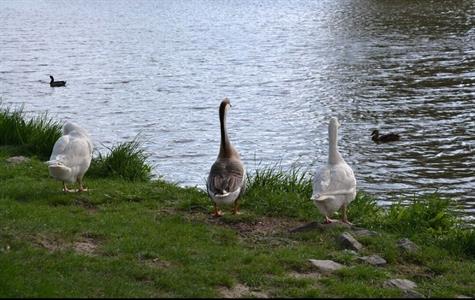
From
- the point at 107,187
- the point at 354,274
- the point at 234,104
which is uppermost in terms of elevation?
the point at 234,104

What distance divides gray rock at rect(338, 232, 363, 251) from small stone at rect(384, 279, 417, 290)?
1332 millimetres

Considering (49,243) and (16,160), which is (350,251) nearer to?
(49,243)

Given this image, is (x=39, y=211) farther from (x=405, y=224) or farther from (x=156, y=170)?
(x=156, y=170)

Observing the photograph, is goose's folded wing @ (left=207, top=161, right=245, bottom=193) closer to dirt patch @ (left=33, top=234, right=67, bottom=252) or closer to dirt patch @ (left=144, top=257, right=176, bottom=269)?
dirt patch @ (left=144, top=257, right=176, bottom=269)

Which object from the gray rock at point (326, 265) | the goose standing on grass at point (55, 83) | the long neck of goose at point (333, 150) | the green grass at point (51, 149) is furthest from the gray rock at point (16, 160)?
the goose standing on grass at point (55, 83)

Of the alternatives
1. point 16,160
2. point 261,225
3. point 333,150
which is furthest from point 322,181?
point 16,160

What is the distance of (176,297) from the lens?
7445mm

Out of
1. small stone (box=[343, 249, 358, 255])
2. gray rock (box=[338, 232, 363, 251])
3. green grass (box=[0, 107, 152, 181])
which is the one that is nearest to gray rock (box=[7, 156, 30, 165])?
green grass (box=[0, 107, 152, 181])

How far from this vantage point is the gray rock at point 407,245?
10.5m

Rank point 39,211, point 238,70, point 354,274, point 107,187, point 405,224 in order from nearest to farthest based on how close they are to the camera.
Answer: point 354,274, point 39,211, point 405,224, point 107,187, point 238,70

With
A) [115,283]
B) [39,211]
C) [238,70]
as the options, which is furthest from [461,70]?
[115,283]

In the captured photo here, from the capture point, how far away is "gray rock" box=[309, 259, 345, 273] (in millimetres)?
9211

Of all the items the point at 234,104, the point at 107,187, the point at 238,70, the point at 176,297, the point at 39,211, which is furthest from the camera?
the point at 238,70

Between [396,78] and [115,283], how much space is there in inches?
1043
